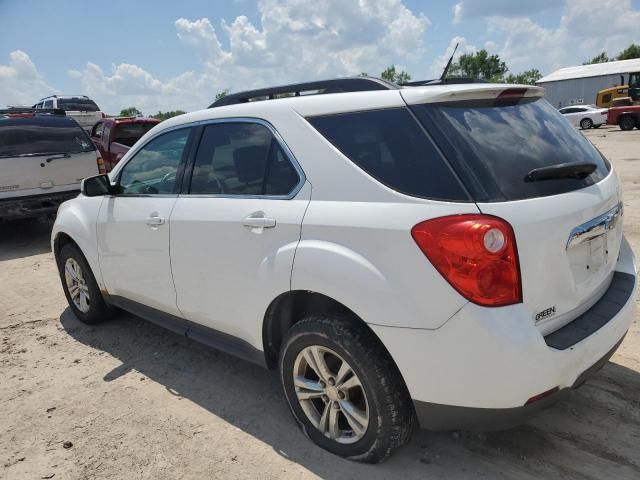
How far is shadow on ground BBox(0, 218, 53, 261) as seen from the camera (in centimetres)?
770

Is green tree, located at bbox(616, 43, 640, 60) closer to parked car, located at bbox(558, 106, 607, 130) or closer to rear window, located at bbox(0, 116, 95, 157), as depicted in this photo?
parked car, located at bbox(558, 106, 607, 130)

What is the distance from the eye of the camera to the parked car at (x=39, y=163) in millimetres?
7598

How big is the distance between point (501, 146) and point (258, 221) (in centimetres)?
125

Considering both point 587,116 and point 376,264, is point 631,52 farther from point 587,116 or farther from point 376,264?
point 376,264

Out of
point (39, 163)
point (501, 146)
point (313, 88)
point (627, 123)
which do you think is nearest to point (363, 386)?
point (501, 146)

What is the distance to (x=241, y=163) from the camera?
3.03 m

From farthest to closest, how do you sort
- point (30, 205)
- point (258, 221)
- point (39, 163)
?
point (39, 163) → point (30, 205) → point (258, 221)

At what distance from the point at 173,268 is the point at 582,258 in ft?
7.73

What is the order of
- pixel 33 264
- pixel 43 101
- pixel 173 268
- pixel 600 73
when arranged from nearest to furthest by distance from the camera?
pixel 173 268 < pixel 33 264 < pixel 43 101 < pixel 600 73

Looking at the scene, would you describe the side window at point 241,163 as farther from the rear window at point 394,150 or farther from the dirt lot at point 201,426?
the dirt lot at point 201,426

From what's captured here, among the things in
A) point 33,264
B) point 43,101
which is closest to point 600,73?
point 43,101

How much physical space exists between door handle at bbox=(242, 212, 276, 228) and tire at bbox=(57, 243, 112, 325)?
2.22 metres

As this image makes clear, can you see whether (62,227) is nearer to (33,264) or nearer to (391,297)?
(33,264)

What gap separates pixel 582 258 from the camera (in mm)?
2367
